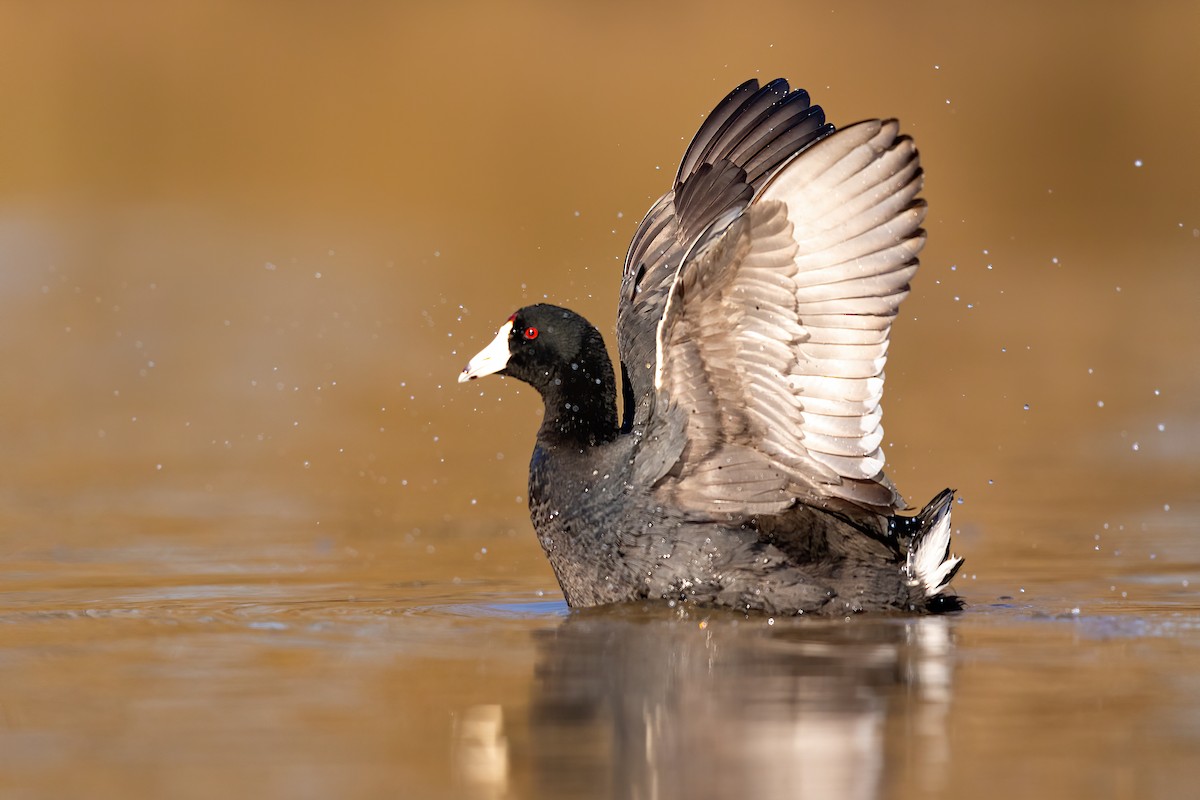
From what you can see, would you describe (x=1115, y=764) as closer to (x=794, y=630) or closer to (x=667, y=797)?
(x=667, y=797)

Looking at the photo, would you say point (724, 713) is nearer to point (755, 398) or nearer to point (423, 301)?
point (755, 398)

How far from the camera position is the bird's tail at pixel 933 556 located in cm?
596

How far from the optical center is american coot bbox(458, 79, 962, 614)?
5.56 metres

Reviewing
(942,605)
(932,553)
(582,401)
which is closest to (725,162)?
(582,401)

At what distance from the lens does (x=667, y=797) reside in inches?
148

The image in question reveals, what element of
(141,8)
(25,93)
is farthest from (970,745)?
(141,8)

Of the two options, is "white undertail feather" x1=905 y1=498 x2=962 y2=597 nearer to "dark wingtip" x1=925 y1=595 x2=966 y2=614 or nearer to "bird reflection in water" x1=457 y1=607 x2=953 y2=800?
"dark wingtip" x1=925 y1=595 x2=966 y2=614

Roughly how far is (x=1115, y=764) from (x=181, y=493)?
5649mm

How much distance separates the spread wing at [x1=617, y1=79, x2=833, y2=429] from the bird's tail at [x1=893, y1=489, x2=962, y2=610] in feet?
3.39

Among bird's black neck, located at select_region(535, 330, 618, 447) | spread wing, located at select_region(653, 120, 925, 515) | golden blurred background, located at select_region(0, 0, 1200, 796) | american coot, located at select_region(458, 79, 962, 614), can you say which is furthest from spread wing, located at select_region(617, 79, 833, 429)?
golden blurred background, located at select_region(0, 0, 1200, 796)

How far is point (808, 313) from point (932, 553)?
0.92m

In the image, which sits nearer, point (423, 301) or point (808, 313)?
point (808, 313)

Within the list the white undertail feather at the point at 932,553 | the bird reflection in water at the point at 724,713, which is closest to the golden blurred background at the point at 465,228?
the white undertail feather at the point at 932,553

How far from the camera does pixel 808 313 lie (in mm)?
5648
